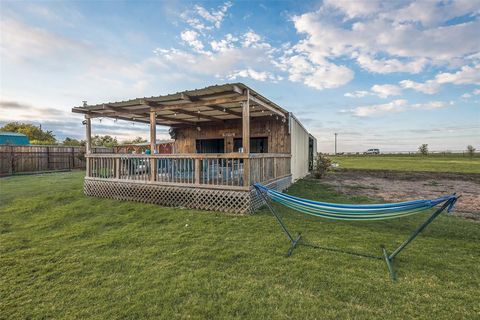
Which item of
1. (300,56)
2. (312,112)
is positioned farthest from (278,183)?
(312,112)

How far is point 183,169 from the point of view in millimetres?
7008

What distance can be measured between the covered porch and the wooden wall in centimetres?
9

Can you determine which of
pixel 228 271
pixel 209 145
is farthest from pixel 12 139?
pixel 228 271

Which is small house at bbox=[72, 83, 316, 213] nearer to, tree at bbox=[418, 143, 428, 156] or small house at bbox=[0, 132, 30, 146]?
small house at bbox=[0, 132, 30, 146]

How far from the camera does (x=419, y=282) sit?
2646 millimetres

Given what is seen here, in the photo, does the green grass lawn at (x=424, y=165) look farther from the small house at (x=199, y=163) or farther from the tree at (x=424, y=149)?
the tree at (x=424, y=149)

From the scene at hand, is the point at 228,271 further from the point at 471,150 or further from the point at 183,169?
the point at 471,150

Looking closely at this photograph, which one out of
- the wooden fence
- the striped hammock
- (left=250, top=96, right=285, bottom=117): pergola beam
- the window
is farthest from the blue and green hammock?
the wooden fence

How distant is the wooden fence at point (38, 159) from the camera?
14250 mm

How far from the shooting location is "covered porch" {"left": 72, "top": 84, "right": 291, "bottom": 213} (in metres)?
5.72

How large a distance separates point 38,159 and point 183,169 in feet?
51.6

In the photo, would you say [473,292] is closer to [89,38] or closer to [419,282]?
[419,282]

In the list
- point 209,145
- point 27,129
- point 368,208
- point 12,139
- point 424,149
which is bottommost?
point 368,208

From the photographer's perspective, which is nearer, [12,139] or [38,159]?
[38,159]
